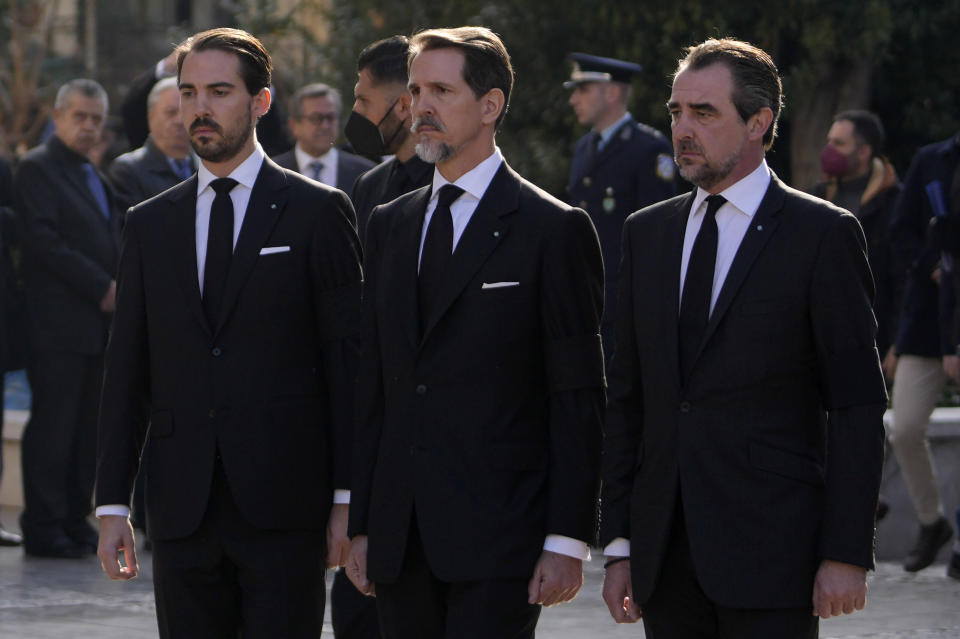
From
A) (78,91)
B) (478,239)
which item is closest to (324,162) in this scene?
(78,91)

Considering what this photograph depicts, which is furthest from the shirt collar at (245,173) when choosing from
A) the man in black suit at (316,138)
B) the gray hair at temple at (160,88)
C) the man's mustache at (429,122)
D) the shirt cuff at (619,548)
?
the gray hair at temple at (160,88)

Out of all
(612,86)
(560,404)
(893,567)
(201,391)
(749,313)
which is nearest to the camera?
(749,313)

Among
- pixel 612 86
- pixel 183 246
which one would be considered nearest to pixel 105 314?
pixel 612 86

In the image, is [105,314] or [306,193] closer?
[306,193]

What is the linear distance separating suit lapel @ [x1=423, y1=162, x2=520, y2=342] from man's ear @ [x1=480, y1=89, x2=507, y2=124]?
0.15 meters

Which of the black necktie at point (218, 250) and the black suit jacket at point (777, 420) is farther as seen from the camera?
the black necktie at point (218, 250)

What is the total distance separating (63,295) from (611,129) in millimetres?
3104

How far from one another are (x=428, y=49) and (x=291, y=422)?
102cm

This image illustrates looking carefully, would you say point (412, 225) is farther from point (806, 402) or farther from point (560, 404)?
point (806, 402)

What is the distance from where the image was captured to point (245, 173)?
4969mm

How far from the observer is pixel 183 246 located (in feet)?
16.1

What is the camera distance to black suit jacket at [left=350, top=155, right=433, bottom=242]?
625 cm

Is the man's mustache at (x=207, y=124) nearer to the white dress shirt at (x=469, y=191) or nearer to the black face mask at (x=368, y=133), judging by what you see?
the white dress shirt at (x=469, y=191)

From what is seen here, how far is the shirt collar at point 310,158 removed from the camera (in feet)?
33.0
